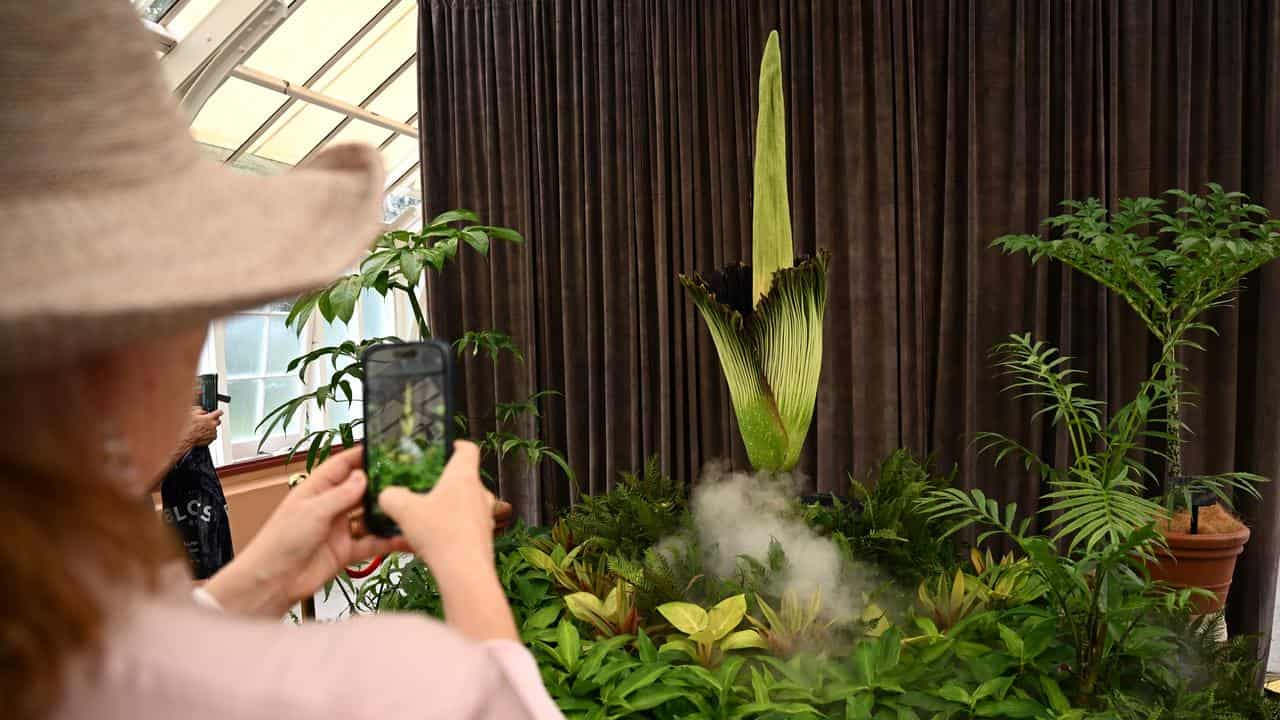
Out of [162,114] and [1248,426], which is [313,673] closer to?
[162,114]

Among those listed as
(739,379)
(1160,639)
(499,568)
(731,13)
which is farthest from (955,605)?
(731,13)

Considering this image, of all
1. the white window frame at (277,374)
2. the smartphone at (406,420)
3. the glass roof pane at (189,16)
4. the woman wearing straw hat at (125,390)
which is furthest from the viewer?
the white window frame at (277,374)

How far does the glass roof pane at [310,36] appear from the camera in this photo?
11.4ft

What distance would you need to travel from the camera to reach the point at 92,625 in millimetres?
297

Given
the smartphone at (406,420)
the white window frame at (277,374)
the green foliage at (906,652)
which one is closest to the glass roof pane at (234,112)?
the white window frame at (277,374)

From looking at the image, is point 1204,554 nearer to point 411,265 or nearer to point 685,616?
point 685,616

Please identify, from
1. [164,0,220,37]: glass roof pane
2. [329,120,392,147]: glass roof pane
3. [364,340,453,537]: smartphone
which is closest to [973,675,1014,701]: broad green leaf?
[364,340,453,537]: smartphone

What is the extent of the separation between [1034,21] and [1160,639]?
179cm

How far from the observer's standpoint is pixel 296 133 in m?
4.26

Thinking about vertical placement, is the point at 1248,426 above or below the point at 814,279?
below

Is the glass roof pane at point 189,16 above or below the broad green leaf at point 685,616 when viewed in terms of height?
above

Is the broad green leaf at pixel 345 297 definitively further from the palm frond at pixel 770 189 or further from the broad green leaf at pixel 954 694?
the broad green leaf at pixel 954 694

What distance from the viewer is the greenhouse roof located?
9.73 feet

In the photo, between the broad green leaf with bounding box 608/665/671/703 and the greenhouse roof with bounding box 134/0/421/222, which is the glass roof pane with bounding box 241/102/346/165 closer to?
the greenhouse roof with bounding box 134/0/421/222
